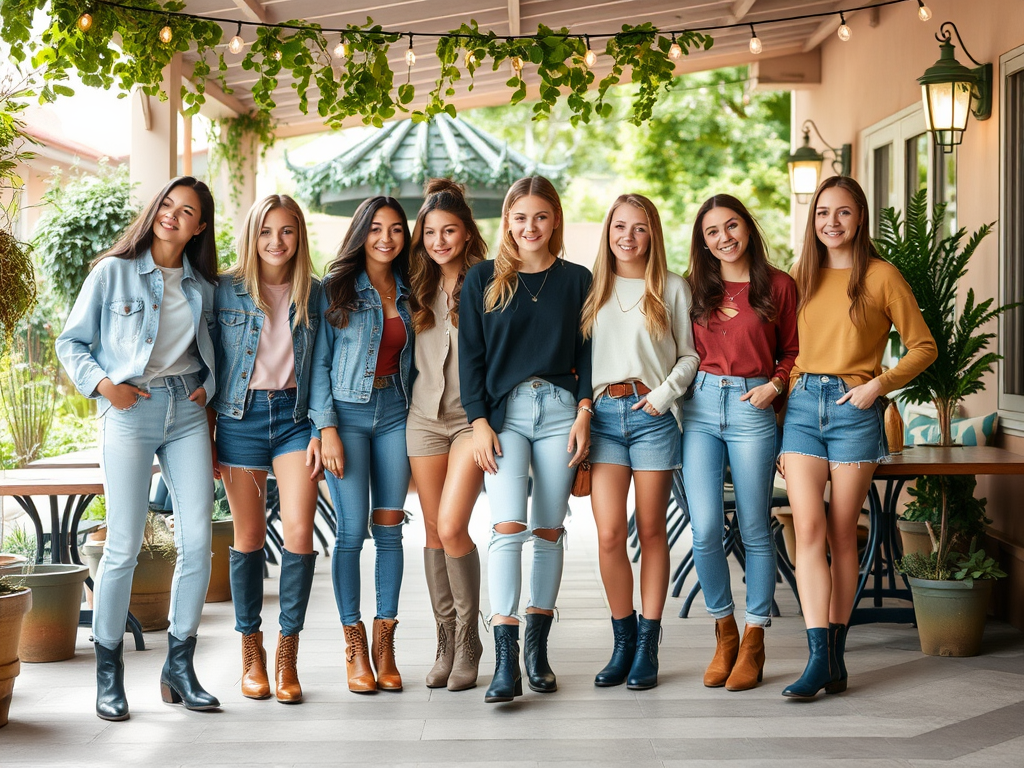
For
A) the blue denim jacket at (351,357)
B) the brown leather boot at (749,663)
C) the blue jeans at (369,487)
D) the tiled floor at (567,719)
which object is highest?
the blue denim jacket at (351,357)

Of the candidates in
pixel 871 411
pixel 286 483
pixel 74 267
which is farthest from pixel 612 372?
pixel 74 267

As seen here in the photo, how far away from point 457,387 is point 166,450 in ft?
3.05

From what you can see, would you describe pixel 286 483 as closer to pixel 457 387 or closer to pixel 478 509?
pixel 457 387

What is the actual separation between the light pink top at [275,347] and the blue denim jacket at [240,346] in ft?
0.07

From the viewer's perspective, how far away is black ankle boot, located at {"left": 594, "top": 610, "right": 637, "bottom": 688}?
3.63m

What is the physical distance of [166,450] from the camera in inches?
132

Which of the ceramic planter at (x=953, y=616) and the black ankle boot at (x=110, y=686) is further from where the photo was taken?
the ceramic planter at (x=953, y=616)

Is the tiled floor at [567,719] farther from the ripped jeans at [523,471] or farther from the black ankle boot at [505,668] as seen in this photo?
the ripped jeans at [523,471]

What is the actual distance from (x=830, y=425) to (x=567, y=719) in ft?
4.07

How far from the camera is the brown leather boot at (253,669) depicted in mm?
3500

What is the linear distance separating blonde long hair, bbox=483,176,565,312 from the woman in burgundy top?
48 cm

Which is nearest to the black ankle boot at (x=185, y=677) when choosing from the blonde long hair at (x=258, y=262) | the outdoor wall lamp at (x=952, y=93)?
the blonde long hair at (x=258, y=262)

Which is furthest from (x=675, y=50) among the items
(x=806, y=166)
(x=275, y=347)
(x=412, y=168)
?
(x=412, y=168)

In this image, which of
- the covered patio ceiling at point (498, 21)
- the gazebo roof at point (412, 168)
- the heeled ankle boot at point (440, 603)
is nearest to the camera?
the heeled ankle boot at point (440, 603)
